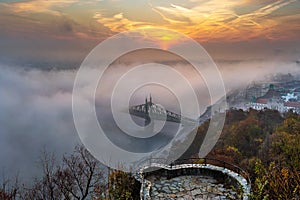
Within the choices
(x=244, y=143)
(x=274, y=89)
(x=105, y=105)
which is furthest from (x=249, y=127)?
(x=274, y=89)

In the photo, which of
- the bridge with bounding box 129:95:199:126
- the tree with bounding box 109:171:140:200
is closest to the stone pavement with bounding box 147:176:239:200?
the tree with bounding box 109:171:140:200

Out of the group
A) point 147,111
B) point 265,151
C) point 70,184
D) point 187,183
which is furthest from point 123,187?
point 147,111

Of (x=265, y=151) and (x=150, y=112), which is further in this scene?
(x=150, y=112)

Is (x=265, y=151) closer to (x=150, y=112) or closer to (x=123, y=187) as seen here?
(x=123, y=187)

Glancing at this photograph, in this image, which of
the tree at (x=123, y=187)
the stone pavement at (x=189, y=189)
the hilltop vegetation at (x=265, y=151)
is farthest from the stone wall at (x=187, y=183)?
the hilltop vegetation at (x=265, y=151)

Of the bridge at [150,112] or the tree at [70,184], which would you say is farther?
the bridge at [150,112]

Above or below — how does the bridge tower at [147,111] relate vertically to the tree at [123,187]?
above

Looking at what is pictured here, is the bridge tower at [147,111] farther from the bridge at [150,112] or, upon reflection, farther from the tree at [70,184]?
the tree at [70,184]

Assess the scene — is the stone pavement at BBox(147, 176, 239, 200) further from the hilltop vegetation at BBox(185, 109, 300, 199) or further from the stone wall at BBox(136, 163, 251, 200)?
the hilltop vegetation at BBox(185, 109, 300, 199)

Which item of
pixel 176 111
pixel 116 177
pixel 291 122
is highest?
pixel 176 111

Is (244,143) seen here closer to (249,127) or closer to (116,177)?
(249,127)

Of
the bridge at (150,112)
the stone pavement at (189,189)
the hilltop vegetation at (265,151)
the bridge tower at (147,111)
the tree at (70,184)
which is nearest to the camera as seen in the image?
the hilltop vegetation at (265,151)
